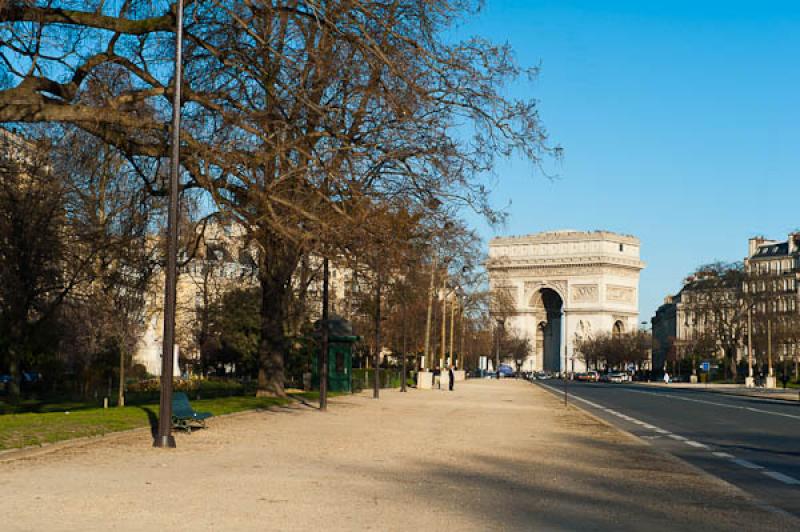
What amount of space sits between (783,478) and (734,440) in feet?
26.9

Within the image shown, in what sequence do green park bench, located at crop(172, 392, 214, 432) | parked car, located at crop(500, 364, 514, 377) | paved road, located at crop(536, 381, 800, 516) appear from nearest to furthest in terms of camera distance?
paved road, located at crop(536, 381, 800, 516), green park bench, located at crop(172, 392, 214, 432), parked car, located at crop(500, 364, 514, 377)

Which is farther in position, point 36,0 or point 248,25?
point 248,25

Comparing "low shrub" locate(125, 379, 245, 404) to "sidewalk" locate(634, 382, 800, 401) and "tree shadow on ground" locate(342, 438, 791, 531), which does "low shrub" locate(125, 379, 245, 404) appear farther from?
"tree shadow on ground" locate(342, 438, 791, 531)

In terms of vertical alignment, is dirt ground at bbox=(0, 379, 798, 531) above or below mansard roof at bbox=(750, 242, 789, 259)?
below

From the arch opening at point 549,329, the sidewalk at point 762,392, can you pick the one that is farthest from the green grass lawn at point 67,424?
the arch opening at point 549,329

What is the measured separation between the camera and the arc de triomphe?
13800 cm

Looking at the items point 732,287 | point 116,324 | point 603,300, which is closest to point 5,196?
point 116,324

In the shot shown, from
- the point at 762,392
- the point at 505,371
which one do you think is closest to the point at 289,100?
the point at 762,392

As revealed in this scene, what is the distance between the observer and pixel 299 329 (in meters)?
55.9

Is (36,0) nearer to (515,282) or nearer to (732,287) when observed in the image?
(732,287)

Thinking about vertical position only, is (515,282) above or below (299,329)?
above

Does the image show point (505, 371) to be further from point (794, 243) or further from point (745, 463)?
point (745, 463)

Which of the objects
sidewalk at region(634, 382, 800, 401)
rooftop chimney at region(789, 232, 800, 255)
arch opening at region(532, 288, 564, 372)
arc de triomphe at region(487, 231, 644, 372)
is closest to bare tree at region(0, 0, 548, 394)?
sidewalk at region(634, 382, 800, 401)

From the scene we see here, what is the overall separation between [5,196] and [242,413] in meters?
11.4
